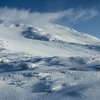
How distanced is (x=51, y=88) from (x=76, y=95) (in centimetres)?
206

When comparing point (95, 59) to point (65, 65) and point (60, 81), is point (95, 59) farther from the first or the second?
point (60, 81)

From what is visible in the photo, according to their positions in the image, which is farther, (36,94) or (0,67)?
(0,67)

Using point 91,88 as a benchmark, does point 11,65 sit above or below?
above

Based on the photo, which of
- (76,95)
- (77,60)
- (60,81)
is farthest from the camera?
(77,60)

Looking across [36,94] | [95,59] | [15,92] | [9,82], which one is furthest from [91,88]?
[95,59]

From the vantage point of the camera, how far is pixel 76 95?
12.8 metres

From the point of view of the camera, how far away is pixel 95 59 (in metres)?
22.0

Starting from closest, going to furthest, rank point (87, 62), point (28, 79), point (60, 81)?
point (60, 81), point (28, 79), point (87, 62)

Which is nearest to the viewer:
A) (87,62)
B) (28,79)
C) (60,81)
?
(60,81)

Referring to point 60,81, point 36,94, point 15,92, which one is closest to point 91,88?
point 60,81

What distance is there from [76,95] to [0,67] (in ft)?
45.4

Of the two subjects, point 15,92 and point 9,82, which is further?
point 9,82

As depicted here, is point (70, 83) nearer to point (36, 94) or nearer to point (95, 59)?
point (36, 94)

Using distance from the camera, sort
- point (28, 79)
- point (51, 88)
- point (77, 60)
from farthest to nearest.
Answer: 1. point (77, 60)
2. point (28, 79)
3. point (51, 88)
